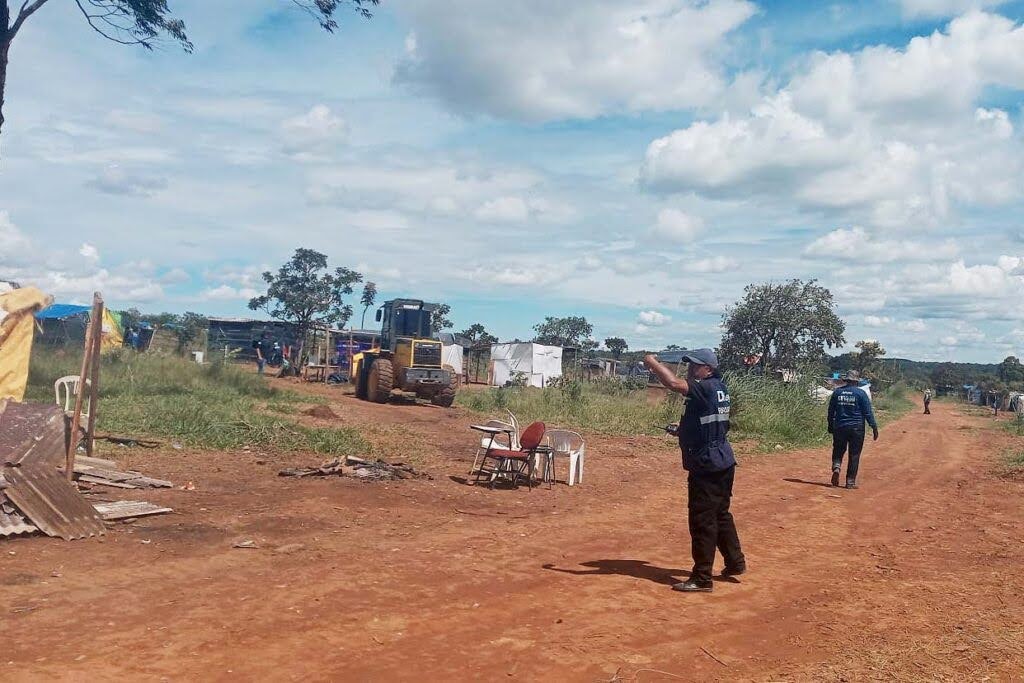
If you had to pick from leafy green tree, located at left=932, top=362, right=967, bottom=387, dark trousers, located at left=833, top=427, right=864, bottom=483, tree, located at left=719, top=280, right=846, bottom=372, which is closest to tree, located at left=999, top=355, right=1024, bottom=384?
leafy green tree, located at left=932, top=362, right=967, bottom=387

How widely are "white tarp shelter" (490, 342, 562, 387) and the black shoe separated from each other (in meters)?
30.5

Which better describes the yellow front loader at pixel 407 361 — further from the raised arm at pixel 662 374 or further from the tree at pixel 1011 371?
the tree at pixel 1011 371

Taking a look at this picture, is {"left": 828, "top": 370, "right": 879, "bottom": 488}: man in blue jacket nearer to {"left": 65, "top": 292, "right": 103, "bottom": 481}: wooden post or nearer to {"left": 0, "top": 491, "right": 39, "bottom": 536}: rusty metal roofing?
{"left": 65, "top": 292, "right": 103, "bottom": 481}: wooden post

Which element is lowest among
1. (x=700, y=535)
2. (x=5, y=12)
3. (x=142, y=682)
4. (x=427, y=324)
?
(x=142, y=682)

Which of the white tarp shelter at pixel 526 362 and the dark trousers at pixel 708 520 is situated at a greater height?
the white tarp shelter at pixel 526 362

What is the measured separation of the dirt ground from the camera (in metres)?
4.59

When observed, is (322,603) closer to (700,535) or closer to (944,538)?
(700,535)

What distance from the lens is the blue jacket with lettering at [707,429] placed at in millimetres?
6297

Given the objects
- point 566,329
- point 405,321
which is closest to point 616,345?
point 566,329

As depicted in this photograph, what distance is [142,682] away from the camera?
4.15m

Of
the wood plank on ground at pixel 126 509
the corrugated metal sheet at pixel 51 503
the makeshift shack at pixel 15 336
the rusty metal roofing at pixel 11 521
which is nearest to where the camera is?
the rusty metal roofing at pixel 11 521

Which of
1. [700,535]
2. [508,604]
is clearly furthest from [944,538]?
[508,604]

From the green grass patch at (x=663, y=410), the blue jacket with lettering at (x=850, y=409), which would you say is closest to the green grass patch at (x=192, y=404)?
the green grass patch at (x=663, y=410)

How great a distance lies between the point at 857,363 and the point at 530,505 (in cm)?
5350
